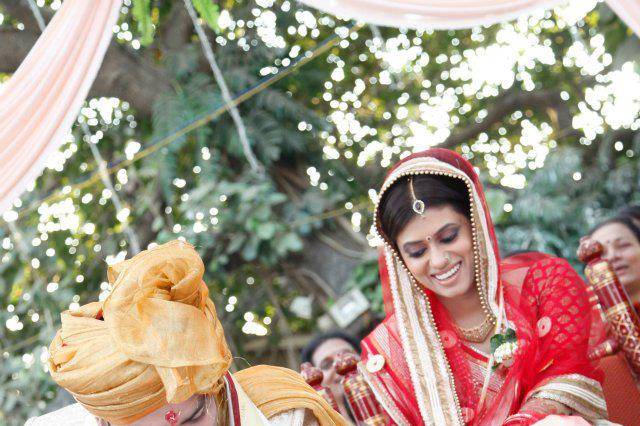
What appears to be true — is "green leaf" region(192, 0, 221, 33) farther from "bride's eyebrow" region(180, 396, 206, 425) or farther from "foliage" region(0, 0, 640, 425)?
"bride's eyebrow" region(180, 396, 206, 425)

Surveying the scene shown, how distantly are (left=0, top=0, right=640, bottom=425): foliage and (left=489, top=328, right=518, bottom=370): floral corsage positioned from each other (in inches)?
86.4

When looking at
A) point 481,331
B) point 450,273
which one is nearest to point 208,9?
point 450,273

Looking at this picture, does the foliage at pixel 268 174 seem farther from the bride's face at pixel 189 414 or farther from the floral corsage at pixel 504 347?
the bride's face at pixel 189 414

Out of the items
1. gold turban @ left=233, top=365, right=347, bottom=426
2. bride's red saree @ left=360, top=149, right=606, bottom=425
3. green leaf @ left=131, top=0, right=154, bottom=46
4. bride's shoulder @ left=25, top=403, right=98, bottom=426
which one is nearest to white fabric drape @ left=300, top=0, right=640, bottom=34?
green leaf @ left=131, top=0, right=154, bottom=46

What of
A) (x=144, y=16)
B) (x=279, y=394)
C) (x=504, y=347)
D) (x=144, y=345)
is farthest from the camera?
(x=144, y=16)

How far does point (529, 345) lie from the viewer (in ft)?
7.91

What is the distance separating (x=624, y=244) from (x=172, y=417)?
234 centimetres

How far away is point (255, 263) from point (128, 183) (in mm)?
1306

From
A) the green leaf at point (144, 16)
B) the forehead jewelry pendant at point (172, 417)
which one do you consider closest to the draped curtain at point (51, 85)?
the green leaf at point (144, 16)

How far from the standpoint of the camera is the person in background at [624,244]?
3197 mm

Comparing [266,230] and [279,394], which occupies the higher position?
[279,394]

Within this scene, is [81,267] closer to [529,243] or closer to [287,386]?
[529,243]

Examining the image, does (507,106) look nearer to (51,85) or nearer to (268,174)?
(268,174)

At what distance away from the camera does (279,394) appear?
1951 millimetres
